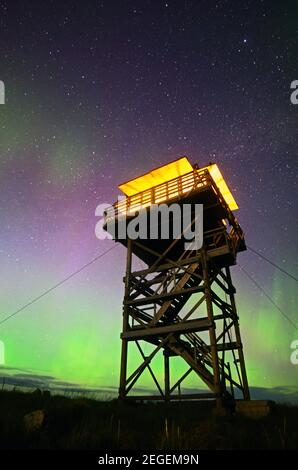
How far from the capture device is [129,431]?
5941 millimetres

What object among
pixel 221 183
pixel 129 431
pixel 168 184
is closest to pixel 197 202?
pixel 168 184

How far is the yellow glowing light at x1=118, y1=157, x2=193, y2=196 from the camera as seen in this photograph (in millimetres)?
14391

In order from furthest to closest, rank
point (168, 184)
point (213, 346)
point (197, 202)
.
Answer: point (168, 184) < point (197, 202) < point (213, 346)

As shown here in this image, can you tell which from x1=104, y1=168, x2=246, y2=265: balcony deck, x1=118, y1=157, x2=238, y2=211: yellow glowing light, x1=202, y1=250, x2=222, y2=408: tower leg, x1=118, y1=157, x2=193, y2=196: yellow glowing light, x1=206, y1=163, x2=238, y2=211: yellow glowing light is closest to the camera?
x1=202, y1=250, x2=222, y2=408: tower leg

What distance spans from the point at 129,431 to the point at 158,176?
11.8 metres

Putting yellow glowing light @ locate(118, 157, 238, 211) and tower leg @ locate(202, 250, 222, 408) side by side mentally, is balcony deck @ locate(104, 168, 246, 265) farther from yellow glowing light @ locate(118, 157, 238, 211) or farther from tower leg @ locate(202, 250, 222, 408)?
tower leg @ locate(202, 250, 222, 408)

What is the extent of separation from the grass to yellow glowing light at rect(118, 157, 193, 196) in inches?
418

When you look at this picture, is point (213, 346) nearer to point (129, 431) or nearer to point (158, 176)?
point (129, 431)

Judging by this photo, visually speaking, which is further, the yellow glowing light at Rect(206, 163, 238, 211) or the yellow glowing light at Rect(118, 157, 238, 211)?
the yellow glowing light at Rect(206, 163, 238, 211)

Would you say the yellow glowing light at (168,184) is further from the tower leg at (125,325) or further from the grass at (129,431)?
the grass at (129,431)

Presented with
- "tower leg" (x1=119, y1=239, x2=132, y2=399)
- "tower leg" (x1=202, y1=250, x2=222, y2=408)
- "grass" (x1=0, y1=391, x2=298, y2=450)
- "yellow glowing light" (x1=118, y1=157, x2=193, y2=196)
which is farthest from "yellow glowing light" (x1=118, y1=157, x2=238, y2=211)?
"grass" (x1=0, y1=391, x2=298, y2=450)

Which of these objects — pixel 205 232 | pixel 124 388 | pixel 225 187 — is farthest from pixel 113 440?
pixel 225 187

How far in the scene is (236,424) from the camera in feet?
23.8
